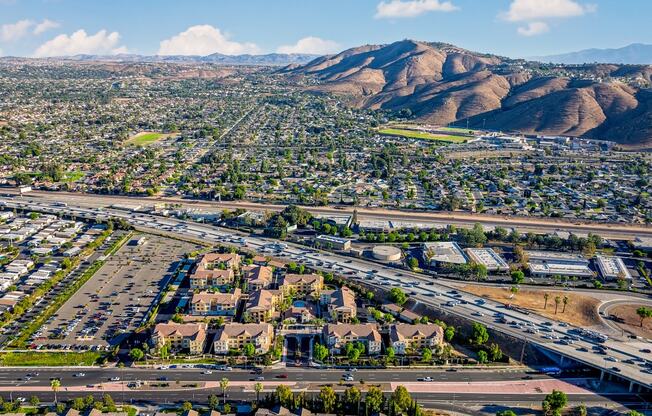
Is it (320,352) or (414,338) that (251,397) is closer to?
(320,352)

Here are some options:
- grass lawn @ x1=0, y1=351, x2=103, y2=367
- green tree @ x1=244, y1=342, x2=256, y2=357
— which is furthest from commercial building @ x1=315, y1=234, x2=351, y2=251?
grass lawn @ x1=0, y1=351, x2=103, y2=367

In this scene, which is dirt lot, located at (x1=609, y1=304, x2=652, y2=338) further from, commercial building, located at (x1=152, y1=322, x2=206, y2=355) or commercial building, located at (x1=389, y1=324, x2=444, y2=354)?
commercial building, located at (x1=152, y1=322, x2=206, y2=355)

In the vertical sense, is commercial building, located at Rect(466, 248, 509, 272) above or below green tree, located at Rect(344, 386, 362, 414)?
above

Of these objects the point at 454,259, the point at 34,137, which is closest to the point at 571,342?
the point at 454,259

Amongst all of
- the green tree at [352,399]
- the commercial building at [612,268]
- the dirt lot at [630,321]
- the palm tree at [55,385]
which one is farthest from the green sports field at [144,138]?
the dirt lot at [630,321]

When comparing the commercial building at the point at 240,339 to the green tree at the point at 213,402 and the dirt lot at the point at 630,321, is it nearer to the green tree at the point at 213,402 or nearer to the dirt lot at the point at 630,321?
the green tree at the point at 213,402

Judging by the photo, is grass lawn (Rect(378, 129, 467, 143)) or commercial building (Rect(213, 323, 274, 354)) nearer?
commercial building (Rect(213, 323, 274, 354))
